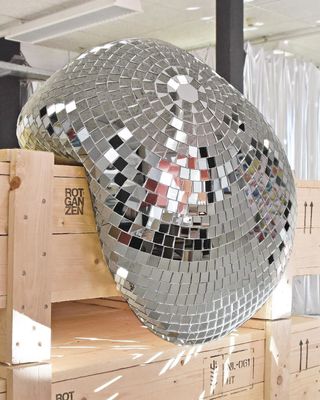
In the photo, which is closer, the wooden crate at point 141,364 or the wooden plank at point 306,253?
the wooden crate at point 141,364

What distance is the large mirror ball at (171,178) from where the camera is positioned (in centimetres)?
115

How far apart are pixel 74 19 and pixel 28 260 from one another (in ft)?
11.8

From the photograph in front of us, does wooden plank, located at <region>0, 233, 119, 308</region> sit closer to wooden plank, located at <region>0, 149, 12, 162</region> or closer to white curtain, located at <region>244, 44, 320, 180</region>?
wooden plank, located at <region>0, 149, 12, 162</region>

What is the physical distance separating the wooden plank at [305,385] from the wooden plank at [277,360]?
2.1 inches

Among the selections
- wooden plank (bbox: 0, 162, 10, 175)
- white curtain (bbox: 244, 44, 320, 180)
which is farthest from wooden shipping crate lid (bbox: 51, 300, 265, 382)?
white curtain (bbox: 244, 44, 320, 180)

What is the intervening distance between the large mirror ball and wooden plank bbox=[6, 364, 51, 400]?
0.65 feet

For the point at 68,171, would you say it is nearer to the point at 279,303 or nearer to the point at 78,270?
the point at 78,270

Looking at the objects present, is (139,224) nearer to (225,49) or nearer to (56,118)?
(56,118)

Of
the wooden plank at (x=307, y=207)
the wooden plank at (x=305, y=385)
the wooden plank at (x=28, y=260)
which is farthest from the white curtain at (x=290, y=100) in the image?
the wooden plank at (x=28, y=260)

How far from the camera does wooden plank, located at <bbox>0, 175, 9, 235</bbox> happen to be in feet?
3.75

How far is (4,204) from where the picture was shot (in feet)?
3.76

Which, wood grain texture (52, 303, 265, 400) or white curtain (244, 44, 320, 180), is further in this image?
white curtain (244, 44, 320, 180)

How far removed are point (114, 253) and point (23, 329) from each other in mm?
203

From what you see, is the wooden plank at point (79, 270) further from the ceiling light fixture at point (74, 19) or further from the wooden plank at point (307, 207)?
the ceiling light fixture at point (74, 19)
